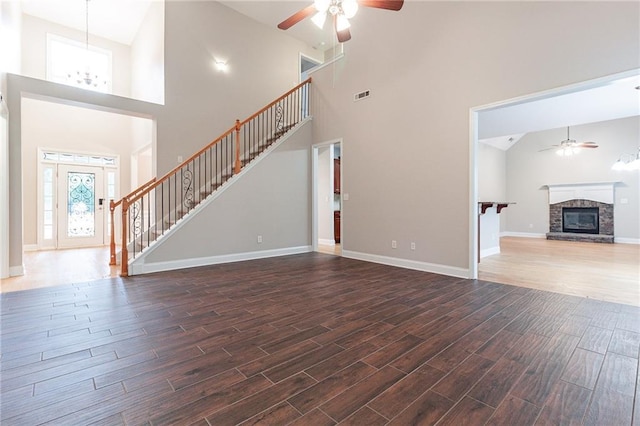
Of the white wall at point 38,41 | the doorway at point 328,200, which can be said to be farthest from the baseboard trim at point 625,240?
the white wall at point 38,41

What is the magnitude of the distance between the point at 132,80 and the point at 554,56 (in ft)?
31.6

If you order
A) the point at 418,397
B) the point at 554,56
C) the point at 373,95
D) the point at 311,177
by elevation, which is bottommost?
the point at 418,397

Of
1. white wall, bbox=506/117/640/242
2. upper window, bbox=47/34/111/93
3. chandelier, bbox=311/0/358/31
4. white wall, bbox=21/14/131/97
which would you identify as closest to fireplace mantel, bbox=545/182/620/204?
white wall, bbox=506/117/640/242

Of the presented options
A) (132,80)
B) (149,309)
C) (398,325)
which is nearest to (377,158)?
(398,325)

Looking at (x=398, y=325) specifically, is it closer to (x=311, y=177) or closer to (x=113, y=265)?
(x=311, y=177)

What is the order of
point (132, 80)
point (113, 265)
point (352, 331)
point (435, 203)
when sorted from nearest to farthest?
point (352, 331) < point (435, 203) < point (113, 265) < point (132, 80)

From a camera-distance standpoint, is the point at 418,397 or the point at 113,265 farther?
the point at 113,265

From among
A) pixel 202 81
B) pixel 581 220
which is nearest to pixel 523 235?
pixel 581 220

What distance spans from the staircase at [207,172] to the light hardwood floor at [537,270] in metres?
0.82

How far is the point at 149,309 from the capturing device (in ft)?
10.0

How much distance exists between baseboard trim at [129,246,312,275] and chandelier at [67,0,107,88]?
5.13m

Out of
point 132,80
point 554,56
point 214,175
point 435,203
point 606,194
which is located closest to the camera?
point 554,56

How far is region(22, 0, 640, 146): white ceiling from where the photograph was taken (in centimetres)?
533

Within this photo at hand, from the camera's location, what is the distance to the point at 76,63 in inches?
308
